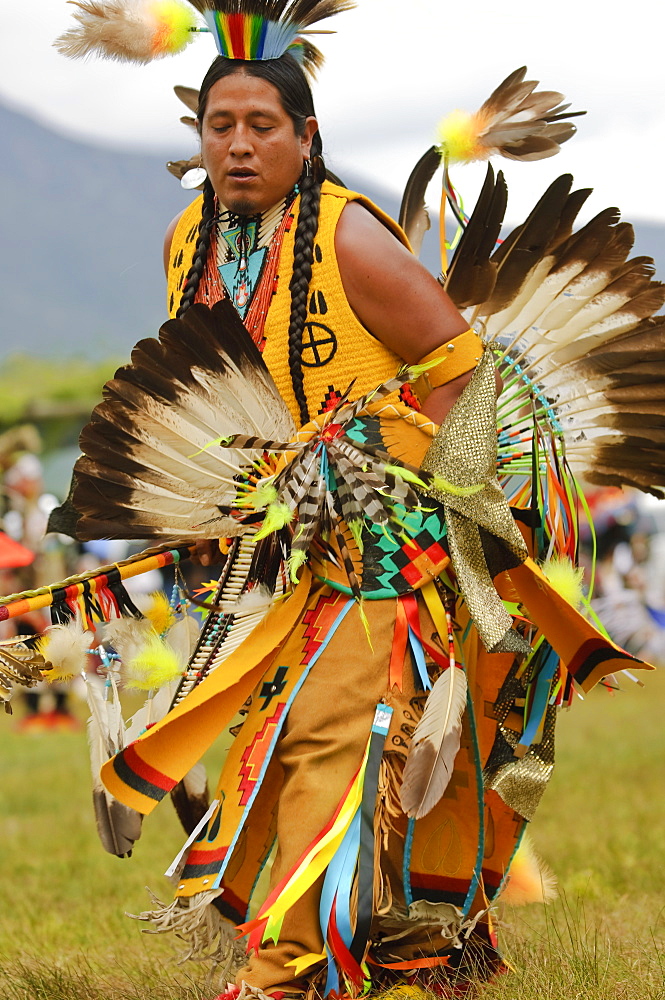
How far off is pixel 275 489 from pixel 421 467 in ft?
1.13

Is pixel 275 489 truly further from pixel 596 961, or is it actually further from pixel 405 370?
pixel 596 961

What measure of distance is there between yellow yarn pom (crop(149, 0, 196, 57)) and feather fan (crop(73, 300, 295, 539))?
33.3 inches

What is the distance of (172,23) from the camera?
10.3 ft

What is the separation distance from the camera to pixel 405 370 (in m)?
2.79

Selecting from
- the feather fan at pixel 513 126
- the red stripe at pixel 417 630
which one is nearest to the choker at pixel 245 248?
the feather fan at pixel 513 126

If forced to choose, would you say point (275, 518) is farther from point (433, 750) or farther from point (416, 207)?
point (416, 207)

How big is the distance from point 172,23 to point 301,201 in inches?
24.1

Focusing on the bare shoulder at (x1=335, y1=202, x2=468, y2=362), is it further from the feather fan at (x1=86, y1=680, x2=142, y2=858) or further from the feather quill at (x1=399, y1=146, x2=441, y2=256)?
the feather fan at (x1=86, y1=680, x2=142, y2=858)

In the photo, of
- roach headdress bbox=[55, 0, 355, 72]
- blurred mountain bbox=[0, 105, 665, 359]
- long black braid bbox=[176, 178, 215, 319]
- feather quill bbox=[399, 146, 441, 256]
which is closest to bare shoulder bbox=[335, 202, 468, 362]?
long black braid bbox=[176, 178, 215, 319]

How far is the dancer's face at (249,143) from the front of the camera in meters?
2.94

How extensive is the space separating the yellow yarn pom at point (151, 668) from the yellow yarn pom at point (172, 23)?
1483 mm

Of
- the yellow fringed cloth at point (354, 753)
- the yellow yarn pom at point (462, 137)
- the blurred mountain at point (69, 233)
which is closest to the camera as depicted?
the yellow fringed cloth at point (354, 753)

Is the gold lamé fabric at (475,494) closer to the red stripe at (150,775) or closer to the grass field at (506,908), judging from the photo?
the red stripe at (150,775)

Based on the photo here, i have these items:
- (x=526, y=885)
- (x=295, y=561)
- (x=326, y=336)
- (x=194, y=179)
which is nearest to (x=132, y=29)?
(x=194, y=179)
